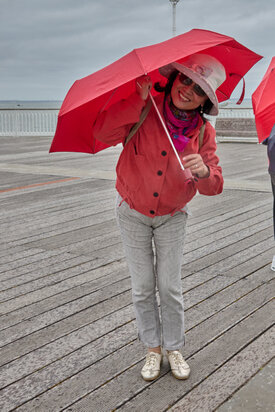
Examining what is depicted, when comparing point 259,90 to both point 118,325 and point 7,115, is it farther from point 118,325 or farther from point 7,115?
point 7,115

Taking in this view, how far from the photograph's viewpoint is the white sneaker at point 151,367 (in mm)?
2865

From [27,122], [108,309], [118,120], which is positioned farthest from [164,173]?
[27,122]

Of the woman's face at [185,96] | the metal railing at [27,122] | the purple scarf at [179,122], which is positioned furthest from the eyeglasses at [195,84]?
the metal railing at [27,122]

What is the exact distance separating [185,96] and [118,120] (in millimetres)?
333

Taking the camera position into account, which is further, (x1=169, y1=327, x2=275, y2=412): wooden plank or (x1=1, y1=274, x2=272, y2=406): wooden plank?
(x1=1, y1=274, x2=272, y2=406): wooden plank

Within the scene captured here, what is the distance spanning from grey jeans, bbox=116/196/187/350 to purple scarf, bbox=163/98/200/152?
387 mm

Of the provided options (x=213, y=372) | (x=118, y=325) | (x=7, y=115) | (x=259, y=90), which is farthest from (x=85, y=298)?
(x=7, y=115)

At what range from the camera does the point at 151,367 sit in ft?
9.51

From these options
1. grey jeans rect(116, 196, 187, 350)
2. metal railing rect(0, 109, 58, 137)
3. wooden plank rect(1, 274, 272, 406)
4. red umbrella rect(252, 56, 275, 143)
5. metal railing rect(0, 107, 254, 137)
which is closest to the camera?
grey jeans rect(116, 196, 187, 350)

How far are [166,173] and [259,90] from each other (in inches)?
56.1

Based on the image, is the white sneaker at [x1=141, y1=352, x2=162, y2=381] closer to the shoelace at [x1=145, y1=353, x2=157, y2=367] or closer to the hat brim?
the shoelace at [x1=145, y1=353, x2=157, y2=367]

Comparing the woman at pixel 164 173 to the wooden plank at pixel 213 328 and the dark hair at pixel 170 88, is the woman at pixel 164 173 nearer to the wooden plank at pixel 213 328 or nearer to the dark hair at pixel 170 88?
the dark hair at pixel 170 88

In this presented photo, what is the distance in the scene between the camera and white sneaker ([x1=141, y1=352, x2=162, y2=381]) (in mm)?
2865

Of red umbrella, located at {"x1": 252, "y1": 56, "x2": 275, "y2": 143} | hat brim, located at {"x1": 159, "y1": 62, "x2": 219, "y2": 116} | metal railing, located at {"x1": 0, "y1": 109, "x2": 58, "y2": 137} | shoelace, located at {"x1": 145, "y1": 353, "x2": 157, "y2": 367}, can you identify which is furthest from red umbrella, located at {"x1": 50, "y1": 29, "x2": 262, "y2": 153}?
metal railing, located at {"x1": 0, "y1": 109, "x2": 58, "y2": 137}
